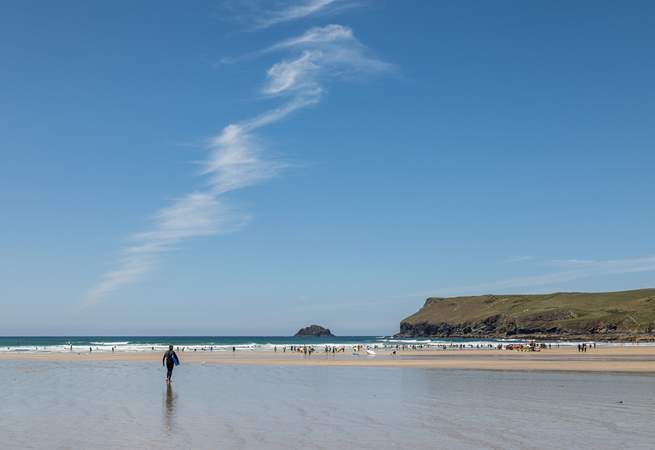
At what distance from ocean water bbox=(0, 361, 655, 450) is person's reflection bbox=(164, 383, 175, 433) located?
5 centimetres

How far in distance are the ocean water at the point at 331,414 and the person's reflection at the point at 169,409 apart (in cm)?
5

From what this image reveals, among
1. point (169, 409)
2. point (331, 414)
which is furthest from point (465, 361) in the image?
point (169, 409)

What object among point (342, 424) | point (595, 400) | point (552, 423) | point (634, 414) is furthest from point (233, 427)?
point (595, 400)

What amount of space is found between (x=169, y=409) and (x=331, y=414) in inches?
245

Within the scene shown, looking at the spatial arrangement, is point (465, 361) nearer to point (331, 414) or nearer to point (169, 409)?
point (331, 414)

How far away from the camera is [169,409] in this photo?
80.8ft

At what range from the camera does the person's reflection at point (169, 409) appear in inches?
800

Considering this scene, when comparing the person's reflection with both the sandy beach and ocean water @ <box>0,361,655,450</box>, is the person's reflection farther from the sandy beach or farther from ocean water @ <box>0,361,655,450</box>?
the sandy beach

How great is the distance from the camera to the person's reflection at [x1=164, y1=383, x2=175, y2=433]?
66.7 ft

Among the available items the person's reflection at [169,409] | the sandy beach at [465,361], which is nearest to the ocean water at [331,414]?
the person's reflection at [169,409]

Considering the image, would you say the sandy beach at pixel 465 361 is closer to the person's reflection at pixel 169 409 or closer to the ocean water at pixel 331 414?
the ocean water at pixel 331 414

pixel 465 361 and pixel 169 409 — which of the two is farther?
pixel 465 361

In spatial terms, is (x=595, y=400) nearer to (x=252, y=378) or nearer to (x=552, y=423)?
(x=552, y=423)

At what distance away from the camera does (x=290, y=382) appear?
128ft
